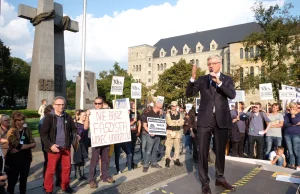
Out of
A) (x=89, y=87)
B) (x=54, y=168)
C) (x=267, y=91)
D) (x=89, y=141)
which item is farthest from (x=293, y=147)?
(x=89, y=87)

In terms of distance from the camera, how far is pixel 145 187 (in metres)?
6.18

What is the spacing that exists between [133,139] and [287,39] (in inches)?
1199

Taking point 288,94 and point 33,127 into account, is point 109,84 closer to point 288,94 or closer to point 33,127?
point 33,127

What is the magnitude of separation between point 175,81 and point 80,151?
5547 centimetres

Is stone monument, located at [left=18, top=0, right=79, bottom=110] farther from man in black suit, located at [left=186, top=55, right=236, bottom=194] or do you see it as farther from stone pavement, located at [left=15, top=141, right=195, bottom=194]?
man in black suit, located at [left=186, top=55, right=236, bottom=194]

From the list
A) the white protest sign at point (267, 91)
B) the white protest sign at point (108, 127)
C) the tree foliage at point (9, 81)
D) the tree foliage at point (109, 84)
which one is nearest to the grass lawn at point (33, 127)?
the white protest sign at point (108, 127)

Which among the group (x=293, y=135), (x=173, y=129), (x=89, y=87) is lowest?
(x=293, y=135)

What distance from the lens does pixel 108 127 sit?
6.73m

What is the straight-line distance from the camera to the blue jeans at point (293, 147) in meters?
8.20

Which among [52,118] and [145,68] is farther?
[145,68]

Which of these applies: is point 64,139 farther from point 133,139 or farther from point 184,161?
point 184,161

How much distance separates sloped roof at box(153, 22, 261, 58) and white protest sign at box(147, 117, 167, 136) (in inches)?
3028

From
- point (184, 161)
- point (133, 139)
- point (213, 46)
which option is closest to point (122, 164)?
point (133, 139)

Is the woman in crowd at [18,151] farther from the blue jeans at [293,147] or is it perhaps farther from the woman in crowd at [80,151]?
the blue jeans at [293,147]
